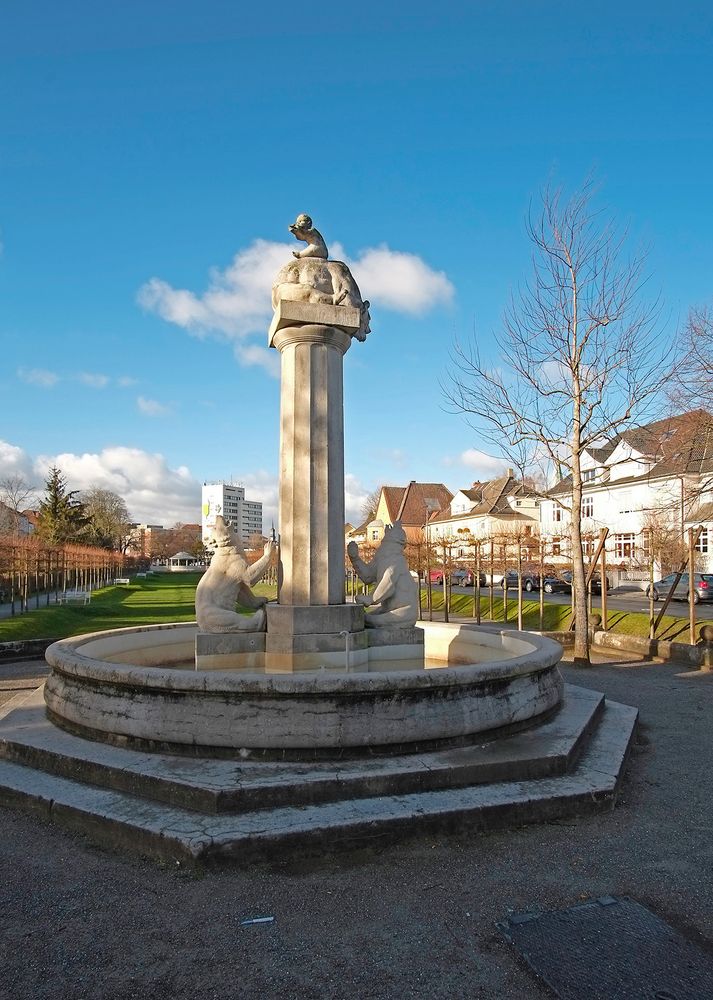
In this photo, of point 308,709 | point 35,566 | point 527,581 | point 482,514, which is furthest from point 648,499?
point 308,709

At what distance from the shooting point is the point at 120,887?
3.90 metres

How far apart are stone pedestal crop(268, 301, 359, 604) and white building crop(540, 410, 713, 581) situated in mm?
9785

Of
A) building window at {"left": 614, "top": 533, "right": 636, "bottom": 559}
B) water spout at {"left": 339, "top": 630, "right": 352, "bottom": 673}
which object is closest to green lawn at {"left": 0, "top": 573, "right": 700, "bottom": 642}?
water spout at {"left": 339, "top": 630, "right": 352, "bottom": 673}

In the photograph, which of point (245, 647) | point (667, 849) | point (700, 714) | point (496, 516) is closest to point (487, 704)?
point (667, 849)

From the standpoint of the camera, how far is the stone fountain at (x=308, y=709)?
4633mm

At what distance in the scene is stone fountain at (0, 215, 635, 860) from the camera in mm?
4633

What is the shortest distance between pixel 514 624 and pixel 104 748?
19.1m

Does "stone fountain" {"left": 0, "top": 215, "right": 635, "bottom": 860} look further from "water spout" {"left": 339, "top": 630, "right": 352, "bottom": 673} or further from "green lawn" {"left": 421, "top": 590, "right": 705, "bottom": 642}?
"green lawn" {"left": 421, "top": 590, "right": 705, "bottom": 642}

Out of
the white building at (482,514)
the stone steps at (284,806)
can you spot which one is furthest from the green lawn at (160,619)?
the white building at (482,514)

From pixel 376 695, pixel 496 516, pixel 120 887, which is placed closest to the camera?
pixel 120 887

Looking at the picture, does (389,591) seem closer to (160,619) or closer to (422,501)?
(160,619)

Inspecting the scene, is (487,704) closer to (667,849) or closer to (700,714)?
(667,849)

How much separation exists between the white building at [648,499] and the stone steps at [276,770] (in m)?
11.3

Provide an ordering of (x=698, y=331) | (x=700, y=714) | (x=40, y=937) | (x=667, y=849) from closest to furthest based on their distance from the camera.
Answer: (x=40, y=937), (x=667, y=849), (x=700, y=714), (x=698, y=331)
